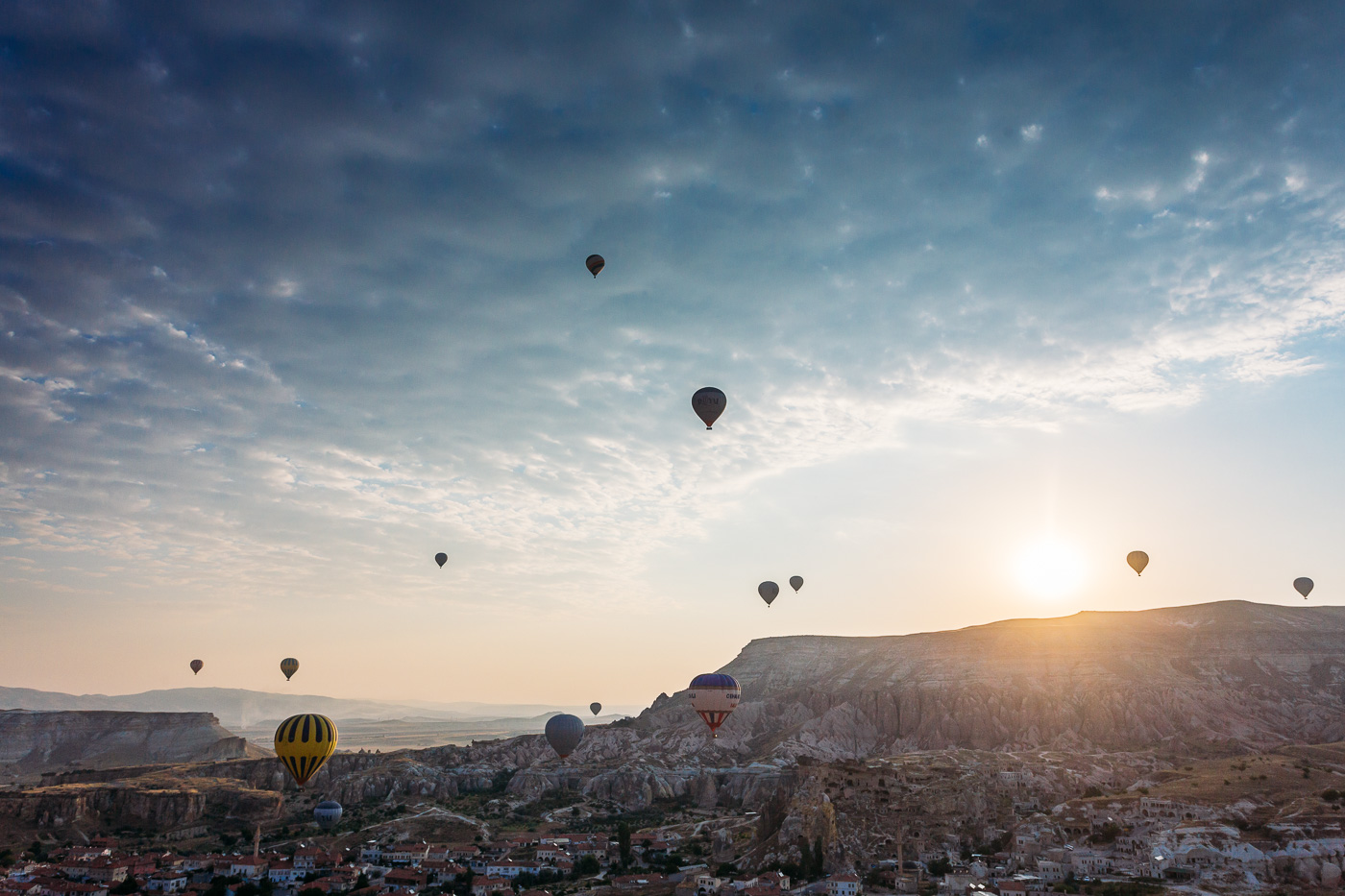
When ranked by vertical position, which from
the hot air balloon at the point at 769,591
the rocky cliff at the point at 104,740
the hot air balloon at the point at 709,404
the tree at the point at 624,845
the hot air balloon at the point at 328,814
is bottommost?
the tree at the point at 624,845

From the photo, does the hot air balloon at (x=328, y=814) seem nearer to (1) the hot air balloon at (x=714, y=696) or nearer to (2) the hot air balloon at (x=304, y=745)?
(2) the hot air balloon at (x=304, y=745)

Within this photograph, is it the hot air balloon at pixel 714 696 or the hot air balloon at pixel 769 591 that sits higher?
the hot air balloon at pixel 769 591

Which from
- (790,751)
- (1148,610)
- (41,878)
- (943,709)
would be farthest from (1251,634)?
(41,878)

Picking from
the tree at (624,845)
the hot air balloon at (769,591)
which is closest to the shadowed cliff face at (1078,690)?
the hot air balloon at (769,591)

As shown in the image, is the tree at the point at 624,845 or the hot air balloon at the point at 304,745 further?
the tree at the point at 624,845

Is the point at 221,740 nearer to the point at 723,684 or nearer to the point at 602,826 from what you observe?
the point at 602,826
